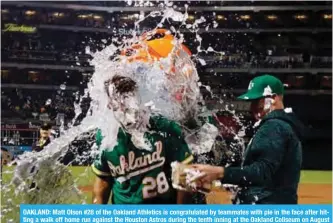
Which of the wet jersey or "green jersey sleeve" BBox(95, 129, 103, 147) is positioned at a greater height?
"green jersey sleeve" BBox(95, 129, 103, 147)

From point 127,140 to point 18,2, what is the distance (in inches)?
47.0

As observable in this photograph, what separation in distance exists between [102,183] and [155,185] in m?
0.18

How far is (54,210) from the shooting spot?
2.18 metres

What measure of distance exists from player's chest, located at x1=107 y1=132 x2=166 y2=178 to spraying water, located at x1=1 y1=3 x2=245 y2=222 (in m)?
0.07

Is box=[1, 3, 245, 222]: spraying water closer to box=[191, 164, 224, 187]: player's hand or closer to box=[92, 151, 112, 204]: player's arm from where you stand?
box=[92, 151, 112, 204]: player's arm

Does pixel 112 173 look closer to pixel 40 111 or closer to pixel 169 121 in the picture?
pixel 169 121

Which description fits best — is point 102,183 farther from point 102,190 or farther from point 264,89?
point 264,89

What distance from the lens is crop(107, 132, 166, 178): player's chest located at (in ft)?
6.46

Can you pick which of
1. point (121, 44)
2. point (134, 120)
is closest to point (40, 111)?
point (121, 44)

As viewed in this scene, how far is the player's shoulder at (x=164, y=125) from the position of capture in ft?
6.61

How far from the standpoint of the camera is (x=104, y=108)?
7.09 feet

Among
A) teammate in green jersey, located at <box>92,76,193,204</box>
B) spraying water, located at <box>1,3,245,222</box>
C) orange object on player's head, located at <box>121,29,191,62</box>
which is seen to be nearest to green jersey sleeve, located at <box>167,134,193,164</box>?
teammate in green jersey, located at <box>92,76,193,204</box>

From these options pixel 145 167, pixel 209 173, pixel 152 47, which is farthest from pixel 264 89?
pixel 152 47

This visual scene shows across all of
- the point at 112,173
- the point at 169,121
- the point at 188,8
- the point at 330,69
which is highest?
the point at 188,8
